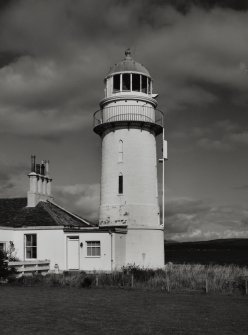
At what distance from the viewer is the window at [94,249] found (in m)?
29.2

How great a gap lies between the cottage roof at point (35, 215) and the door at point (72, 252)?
1129mm

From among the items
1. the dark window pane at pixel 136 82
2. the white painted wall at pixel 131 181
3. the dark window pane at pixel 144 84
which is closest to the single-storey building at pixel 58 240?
the white painted wall at pixel 131 181

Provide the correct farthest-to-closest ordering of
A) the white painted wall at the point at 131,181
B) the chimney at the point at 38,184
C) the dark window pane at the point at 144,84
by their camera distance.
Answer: the chimney at the point at 38,184 → the dark window pane at the point at 144,84 → the white painted wall at the point at 131,181

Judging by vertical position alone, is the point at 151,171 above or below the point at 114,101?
below

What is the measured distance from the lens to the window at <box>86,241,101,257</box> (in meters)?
29.2

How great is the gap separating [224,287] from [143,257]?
8.82 meters

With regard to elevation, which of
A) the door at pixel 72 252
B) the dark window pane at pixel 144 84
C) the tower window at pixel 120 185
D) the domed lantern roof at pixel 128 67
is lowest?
the door at pixel 72 252

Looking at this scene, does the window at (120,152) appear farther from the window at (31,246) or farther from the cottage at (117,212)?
the window at (31,246)

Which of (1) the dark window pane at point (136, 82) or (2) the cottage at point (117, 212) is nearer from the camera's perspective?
(2) the cottage at point (117, 212)

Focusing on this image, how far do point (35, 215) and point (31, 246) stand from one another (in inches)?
79.9

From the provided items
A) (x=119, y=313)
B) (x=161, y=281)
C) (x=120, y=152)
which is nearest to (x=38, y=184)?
(x=120, y=152)

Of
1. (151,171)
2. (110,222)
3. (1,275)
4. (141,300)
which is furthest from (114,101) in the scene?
(141,300)

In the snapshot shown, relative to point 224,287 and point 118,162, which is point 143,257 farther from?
point 224,287

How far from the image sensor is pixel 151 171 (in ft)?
102
